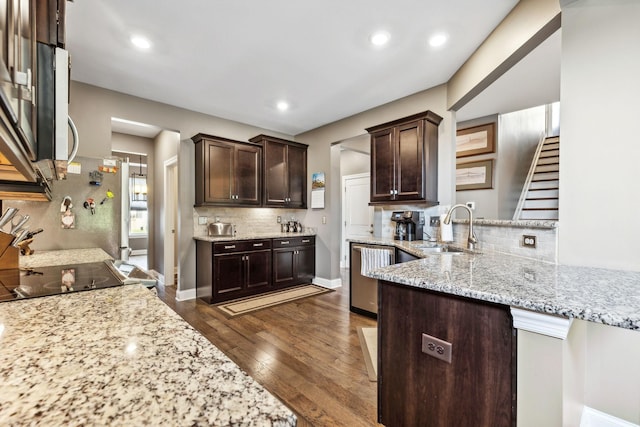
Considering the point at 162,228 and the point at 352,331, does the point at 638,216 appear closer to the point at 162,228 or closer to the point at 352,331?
the point at 352,331

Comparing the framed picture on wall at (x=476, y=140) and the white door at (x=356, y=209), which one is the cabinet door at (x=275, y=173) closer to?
the white door at (x=356, y=209)

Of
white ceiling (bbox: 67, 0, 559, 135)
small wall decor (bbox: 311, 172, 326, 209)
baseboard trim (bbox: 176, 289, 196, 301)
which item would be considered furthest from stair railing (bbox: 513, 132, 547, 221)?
baseboard trim (bbox: 176, 289, 196, 301)

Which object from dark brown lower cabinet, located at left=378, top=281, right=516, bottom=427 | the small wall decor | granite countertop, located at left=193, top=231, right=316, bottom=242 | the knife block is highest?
the small wall decor

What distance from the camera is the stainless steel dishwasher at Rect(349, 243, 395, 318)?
3.19 meters

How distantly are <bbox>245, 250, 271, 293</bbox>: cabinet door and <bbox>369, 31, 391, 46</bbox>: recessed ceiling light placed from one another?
2.99 metres

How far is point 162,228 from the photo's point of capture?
16.0 feet

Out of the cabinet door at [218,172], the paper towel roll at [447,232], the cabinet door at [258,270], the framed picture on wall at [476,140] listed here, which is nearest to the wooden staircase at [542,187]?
the framed picture on wall at [476,140]

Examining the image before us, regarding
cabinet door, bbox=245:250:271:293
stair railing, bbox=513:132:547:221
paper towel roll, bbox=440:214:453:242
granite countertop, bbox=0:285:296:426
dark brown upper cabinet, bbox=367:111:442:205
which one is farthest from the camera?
stair railing, bbox=513:132:547:221

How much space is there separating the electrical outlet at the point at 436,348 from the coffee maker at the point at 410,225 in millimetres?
2114

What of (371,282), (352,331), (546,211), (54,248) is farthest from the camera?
(546,211)

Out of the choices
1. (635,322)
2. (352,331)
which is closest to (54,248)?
(352,331)

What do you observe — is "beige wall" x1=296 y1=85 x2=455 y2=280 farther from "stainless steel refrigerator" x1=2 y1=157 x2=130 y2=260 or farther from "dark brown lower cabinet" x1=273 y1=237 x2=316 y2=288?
"stainless steel refrigerator" x1=2 y1=157 x2=130 y2=260

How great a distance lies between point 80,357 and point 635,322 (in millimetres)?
1398

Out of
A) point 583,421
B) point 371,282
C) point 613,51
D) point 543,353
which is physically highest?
point 613,51
